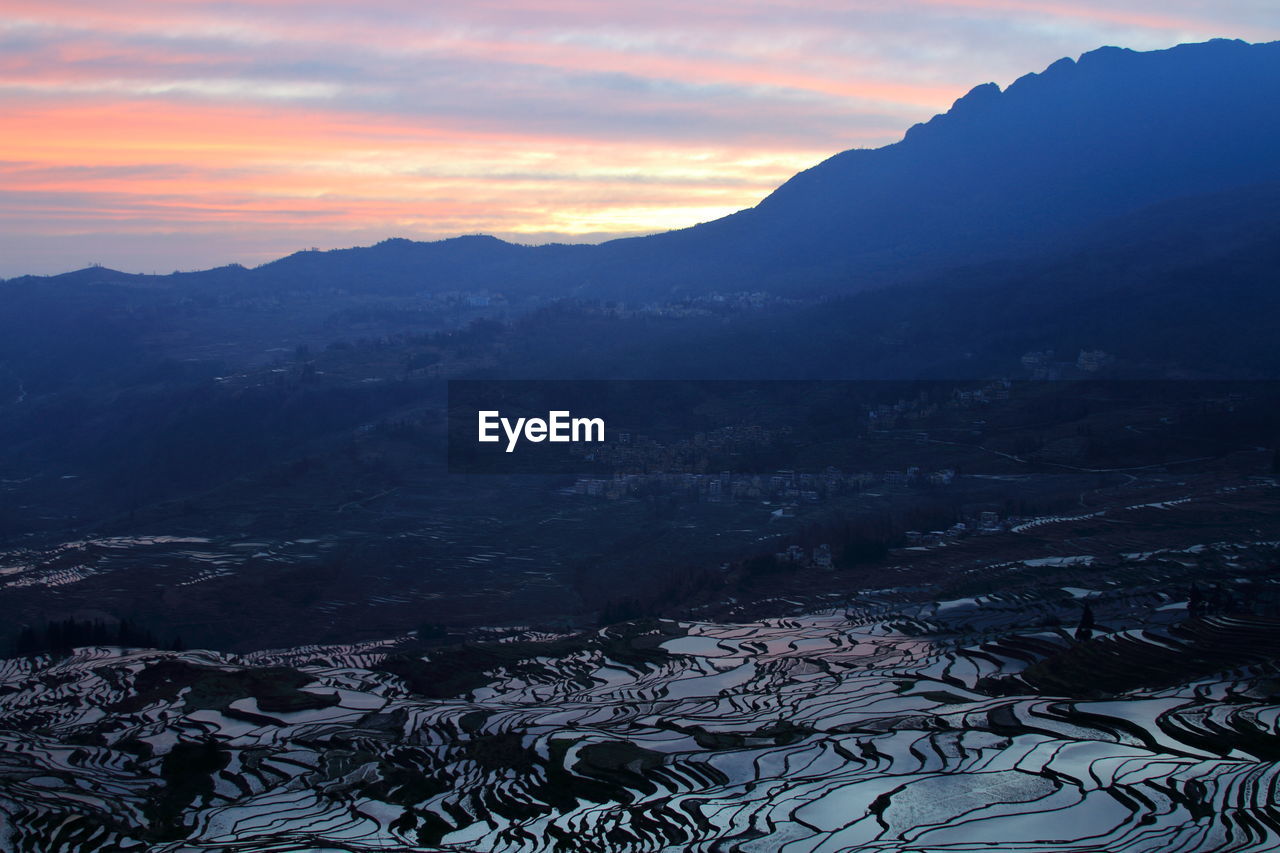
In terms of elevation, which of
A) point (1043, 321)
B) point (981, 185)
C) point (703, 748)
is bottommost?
point (703, 748)

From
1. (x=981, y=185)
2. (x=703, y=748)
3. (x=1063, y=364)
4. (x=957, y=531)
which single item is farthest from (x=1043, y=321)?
(x=703, y=748)

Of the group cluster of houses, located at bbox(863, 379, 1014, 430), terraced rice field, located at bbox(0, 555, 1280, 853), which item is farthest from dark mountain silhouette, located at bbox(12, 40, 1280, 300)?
terraced rice field, located at bbox(0, 555, 1280, 853)

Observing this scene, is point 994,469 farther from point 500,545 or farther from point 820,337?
point 820,337

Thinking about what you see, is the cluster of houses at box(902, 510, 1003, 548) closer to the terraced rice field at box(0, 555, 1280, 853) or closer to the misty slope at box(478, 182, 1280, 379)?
the terraced rice field at box(0, 555, 1280, 853)

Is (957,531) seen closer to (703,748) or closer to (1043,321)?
(703,748)

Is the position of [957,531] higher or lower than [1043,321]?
lower
